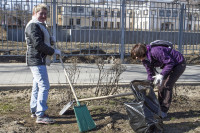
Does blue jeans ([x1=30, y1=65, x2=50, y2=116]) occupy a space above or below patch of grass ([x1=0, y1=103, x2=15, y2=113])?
above

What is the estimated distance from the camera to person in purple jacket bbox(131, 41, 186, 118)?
3730 millimetres

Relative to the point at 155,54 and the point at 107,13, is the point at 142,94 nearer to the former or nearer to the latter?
the point at 155,54

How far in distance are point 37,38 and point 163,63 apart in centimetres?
173

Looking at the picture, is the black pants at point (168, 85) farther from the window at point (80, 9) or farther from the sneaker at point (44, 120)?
the window at point (80, 9)

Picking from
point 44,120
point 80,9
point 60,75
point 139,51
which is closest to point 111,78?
point 139,51

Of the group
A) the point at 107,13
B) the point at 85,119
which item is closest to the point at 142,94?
the point at 85,119

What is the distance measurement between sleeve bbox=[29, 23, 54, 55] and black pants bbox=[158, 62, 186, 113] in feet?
5.55

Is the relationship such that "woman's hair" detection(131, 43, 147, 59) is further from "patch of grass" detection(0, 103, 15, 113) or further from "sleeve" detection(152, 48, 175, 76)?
"patch of grass" detection(0, 103, 15, 113)

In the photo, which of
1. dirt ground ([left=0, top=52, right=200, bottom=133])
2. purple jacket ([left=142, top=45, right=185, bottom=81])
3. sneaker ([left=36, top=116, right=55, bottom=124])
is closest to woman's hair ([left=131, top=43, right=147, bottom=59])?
purple jacket ([left=142, top=45, right=185, bottom=81])

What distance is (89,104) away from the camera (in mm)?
4789

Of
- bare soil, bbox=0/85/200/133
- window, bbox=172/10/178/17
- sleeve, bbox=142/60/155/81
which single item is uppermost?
window, bbox=172/10/178/17

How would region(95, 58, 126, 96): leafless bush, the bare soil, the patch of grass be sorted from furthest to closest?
1. region(95, 58, 126, 96): leafless bush
2. the patch of grass
3. the bare soil

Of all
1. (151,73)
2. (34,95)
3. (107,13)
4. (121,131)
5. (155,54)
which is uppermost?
(107,13)

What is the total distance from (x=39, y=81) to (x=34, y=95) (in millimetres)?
356
